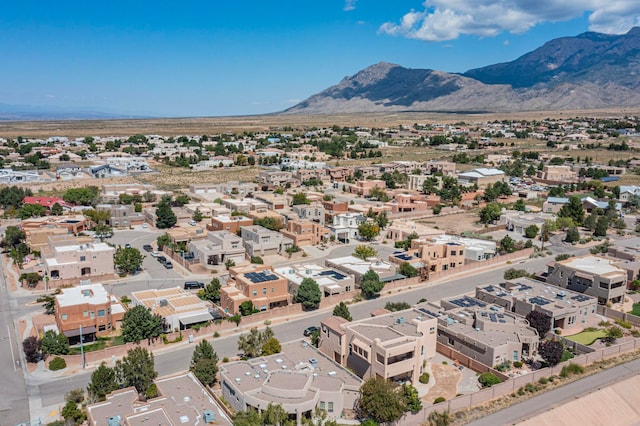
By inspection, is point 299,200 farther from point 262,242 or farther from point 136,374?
point 136,374

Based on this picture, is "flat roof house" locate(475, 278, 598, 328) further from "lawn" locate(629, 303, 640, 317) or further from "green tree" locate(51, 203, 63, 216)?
"green tree" locate(51, 203, 63, 216)

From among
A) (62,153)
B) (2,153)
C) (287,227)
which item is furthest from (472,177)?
(2,153)

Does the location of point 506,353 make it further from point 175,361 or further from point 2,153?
point 2,153

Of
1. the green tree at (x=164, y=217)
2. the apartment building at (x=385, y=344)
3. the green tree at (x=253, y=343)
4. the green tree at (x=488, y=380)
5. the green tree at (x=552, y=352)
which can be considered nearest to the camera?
the apartment building at (x=385, y=344)

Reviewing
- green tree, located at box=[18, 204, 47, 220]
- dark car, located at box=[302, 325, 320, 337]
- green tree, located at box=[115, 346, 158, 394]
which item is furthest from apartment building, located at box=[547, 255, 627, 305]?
green tree, located at box=[18, 204, 47, 220]

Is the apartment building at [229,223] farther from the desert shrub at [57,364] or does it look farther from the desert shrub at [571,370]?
the desert shrub at [571,370]

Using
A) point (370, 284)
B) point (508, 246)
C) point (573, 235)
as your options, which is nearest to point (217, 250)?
point (370, 284)

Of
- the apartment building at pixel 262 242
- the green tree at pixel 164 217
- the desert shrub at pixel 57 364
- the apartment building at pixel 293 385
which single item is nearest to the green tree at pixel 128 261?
the apartment building at pixel 262 242
